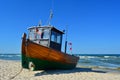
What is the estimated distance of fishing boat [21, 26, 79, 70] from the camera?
13.5 m

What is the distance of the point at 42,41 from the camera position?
14.9 metres

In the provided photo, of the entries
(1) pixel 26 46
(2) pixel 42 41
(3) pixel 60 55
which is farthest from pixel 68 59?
(1) pixel 26 46

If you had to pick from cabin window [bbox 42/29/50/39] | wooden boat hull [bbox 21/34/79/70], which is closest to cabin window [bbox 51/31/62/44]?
cabin window [bbox 42/29/50/39]

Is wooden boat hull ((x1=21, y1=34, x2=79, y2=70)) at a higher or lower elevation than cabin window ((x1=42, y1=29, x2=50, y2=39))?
Answer: lower

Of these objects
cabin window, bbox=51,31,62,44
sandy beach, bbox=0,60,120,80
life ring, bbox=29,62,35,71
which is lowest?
sandy beach, bbox=0,60,120,80

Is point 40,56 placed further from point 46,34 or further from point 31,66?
point 46,34

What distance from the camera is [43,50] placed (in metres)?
13.8

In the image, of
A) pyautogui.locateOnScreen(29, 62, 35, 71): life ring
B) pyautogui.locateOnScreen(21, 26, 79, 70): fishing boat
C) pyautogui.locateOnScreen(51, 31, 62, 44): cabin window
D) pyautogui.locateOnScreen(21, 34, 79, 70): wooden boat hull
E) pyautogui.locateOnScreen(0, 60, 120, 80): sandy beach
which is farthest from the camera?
pyautogui.locateOnScreen(51, 31, 62, 44): cabin window

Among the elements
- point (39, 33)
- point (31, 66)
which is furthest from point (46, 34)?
point (31, 66)

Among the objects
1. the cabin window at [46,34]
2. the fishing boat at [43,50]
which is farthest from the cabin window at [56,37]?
the cabin window at [46,34]

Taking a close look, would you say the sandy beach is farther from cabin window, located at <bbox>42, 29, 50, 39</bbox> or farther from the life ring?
cabin window, located at <bbox>42, 29, 50, 39</bbox>

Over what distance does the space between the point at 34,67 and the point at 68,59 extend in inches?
127

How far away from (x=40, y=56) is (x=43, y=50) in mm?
462

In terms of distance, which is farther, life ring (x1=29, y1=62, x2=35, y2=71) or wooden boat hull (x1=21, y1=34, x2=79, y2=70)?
life ring (x1=29, y1=62, x2=35, y2=71)
